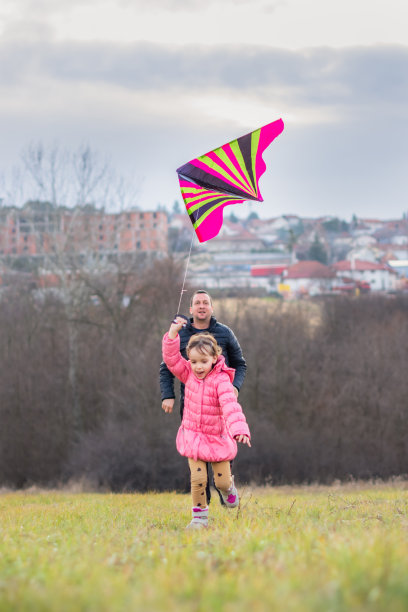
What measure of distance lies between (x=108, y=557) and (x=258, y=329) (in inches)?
2025

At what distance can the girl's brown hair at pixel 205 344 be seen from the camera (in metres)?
8.06

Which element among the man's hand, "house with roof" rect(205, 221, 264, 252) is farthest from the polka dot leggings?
"house with roof" rect(205, 221, 264, 252)

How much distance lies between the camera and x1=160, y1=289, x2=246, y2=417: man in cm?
874

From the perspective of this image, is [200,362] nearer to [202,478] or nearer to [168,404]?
[168,404]

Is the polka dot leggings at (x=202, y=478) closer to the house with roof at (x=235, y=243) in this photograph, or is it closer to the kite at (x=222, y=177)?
the kite at (x=222, y=177)

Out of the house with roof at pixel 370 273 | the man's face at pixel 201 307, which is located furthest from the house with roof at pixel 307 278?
the man's face at pixel 201 307

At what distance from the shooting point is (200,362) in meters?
8.05

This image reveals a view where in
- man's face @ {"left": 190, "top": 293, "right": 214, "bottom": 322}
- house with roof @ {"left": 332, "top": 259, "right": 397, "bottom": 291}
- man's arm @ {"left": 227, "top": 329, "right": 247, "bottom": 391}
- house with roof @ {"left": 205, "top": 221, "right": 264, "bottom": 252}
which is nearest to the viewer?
man's face @ {"left": 190, "top": 293, "right": 214, "bottom": 322}

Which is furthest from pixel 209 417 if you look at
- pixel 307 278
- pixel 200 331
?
pixel 307 278

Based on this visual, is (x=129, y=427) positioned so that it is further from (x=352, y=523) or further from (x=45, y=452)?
(x=352, y=523)

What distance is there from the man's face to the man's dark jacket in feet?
0.40

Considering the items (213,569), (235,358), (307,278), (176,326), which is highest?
(176,326)

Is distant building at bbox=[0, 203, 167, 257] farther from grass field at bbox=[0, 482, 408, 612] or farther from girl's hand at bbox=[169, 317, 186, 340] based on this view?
grass field at bbox=[0, 482, 408, 612]

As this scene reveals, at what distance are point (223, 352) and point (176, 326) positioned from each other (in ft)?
2.62
